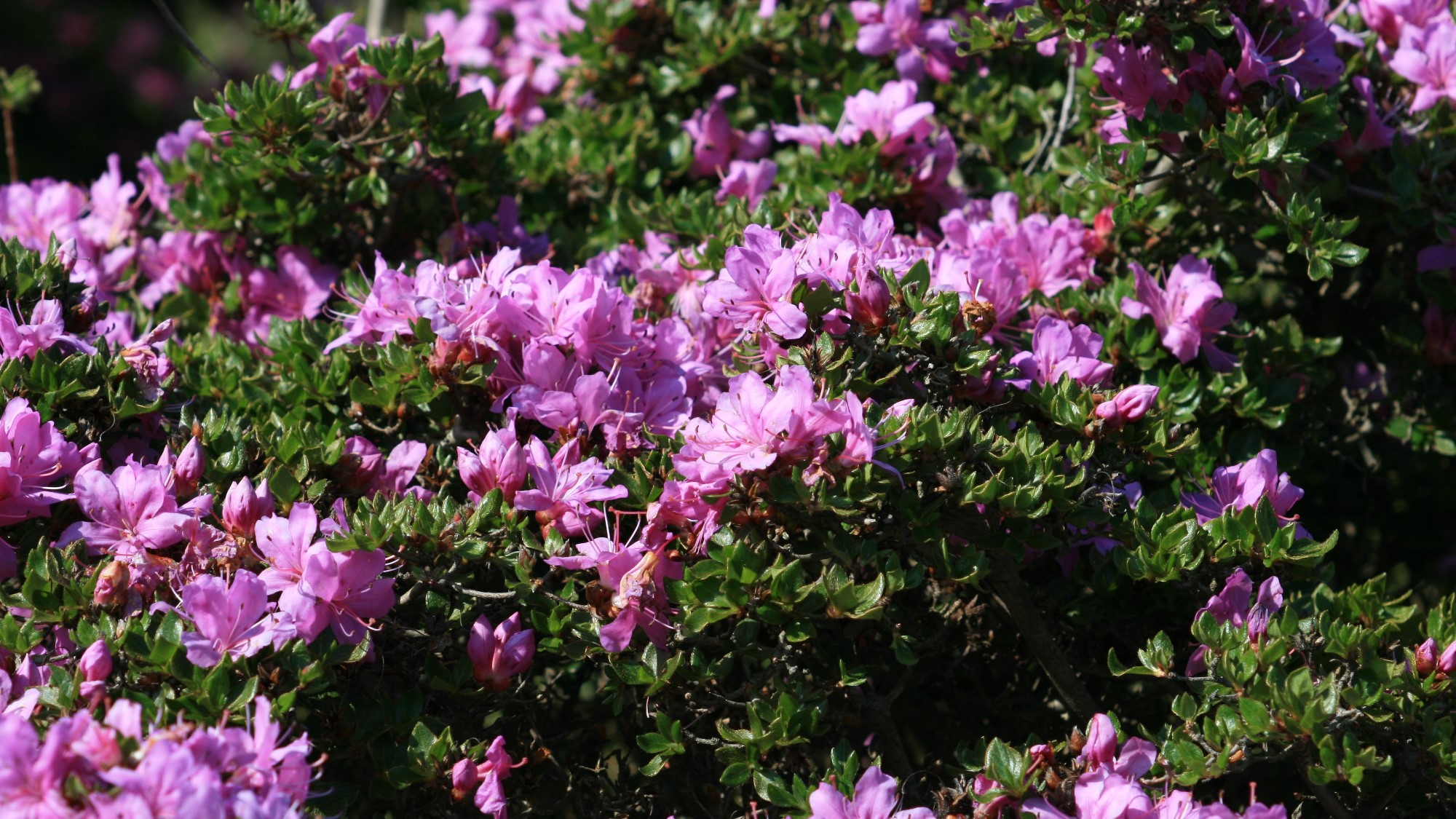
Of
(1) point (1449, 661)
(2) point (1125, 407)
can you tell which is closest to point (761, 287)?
(2) point (1125, 407)

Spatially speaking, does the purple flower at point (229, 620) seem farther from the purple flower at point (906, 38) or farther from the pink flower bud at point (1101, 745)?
the purple flower at point (906, 38)

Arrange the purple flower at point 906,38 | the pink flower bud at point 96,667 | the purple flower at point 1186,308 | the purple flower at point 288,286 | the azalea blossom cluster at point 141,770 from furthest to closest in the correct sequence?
the purple flower at point 906,38 < the purple flower at point 288,286 < the purple flower at point 1186,308 < the pink flower bud at point 96,667 < the azalea blossom cluster at point 141,770

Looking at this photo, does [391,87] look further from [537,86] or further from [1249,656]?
[1249,656]

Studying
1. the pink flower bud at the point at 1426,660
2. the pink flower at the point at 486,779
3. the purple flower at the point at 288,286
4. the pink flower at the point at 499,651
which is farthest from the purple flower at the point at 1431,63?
the purple flower at the point at 288,286

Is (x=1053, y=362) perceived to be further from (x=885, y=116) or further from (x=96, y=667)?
(x=96, y=667)

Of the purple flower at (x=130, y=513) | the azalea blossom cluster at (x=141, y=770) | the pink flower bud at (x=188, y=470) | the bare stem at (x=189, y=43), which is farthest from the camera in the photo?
the bare stem at (x=189, y=43)

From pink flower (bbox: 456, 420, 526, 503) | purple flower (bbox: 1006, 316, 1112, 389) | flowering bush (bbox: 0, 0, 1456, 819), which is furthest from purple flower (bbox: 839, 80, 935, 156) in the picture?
pink flower (bbox: 456, 420, 526, 503)
